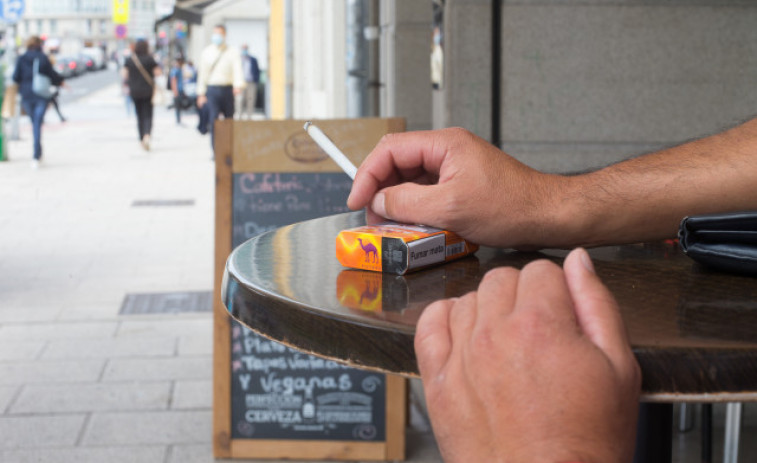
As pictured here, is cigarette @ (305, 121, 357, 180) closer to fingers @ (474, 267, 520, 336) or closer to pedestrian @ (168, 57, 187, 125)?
fingers @ (474, 267, 520, 336)

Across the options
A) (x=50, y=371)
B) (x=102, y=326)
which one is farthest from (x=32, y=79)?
(x=50, y=371)

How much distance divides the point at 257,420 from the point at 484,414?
8.67 feet

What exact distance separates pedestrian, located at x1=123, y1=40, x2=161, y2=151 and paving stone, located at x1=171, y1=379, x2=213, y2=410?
11.5 m

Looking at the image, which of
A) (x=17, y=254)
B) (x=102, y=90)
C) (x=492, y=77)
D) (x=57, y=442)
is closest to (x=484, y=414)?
(x=492, y=77)

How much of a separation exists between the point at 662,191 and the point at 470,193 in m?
0.28

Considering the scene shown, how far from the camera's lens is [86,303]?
583cm

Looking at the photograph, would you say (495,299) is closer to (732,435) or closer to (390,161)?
(390,161)

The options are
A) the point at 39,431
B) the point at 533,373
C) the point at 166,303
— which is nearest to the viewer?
the point at 533,373

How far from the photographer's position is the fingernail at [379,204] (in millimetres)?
1463

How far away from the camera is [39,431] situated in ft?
12.5

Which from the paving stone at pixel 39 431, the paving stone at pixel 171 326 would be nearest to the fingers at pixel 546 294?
the paving stone at pixel 39 431

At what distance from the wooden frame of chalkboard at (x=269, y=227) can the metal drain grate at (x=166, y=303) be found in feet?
7.76

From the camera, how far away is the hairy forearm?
4.53ft

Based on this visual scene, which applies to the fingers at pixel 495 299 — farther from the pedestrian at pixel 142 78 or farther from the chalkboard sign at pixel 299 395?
the pedestrian at pixel 142 78
